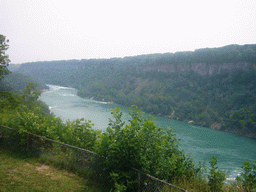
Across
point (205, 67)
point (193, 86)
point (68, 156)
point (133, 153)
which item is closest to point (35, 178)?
point (68, 156)

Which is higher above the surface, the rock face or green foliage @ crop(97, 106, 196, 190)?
the rock face

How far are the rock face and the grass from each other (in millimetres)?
56443

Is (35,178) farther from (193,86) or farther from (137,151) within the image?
(193,86)

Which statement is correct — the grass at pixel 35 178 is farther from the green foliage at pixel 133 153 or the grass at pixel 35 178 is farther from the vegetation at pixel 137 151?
the green foliage at pixel 133 153

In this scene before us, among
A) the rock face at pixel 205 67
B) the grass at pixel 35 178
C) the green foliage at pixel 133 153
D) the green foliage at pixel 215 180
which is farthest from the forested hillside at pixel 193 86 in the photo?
the grass at pixel 35 178

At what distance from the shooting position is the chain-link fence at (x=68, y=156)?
4070mm

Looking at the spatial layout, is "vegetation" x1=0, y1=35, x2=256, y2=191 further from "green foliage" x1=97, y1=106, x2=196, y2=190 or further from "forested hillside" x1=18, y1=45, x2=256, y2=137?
"forested hillside" x1=18, y1=45, x2=256, y2=137

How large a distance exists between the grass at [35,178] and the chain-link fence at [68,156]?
0.23 metres

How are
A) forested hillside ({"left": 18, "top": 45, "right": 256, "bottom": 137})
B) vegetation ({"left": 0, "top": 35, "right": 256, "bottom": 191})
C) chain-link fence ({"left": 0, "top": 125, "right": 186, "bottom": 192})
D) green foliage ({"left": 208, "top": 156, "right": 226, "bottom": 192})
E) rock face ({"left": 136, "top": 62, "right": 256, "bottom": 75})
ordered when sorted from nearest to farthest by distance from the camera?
1. chain-link fence ({"left": 0, "top": 125, "right": 186, "bottom": 192})
2. vegetation ({"left": 0, "top": 35, "right": 256, "bottom": 191})
3. green foliage ({"left": 208, "top": 156, "right": 226, "bottom": 192})
4. forested hillside ({"left": 18, "top": 45, "right": 256, "bottom": 137})
5. rock face ({"left": 136, "top": 62, "right": 256, "bottom": 75})

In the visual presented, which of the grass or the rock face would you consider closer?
the grass

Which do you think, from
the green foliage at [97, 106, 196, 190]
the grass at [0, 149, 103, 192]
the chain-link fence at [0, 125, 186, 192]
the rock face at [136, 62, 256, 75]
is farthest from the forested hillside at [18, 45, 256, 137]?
the grass at [0, 149, 103, 192]

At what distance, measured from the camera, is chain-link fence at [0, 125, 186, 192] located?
4.07 metres

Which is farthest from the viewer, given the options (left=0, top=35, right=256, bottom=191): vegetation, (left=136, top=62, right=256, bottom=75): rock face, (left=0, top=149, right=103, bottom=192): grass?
(left=136, top=62, right=256, bottom=75): rock face

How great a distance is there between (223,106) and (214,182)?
4786 cm
